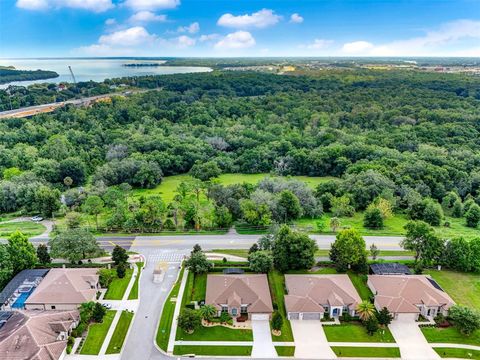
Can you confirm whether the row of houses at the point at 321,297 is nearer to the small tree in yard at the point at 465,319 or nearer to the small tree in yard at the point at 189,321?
the small tree in yard at the point at 465,319

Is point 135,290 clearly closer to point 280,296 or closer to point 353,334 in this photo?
point 280,296

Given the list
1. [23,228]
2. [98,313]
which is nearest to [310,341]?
[98,313]

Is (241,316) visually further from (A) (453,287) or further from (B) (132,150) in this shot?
(B) (132,150)

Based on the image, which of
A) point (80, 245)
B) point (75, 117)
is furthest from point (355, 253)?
point (75, 117)

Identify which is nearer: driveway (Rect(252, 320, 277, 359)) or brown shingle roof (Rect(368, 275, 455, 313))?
driveway (Rect(252, 320, 277, 359))

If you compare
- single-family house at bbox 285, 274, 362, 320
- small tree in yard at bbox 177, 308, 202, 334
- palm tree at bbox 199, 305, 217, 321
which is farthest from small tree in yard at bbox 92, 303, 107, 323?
single-family house at bbox 285, 274, 362, 320

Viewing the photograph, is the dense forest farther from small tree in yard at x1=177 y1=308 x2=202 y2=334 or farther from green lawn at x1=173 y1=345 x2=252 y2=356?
green lawn at x1=173 y1=345 x2=252 y2=356

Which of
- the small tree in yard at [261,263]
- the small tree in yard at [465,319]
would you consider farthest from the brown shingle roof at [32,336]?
the small tree in yard at [465,319]
